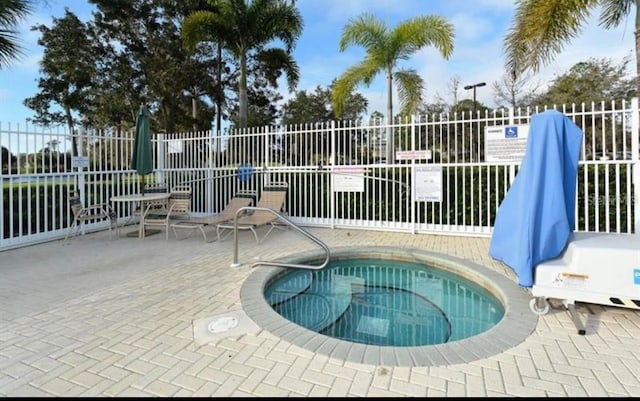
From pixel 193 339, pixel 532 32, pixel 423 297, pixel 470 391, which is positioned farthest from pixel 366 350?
pixel 532 32

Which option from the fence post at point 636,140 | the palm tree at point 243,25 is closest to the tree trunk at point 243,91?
the palm tree at point 243,25

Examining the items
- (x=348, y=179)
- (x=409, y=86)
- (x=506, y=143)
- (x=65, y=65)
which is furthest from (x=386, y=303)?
(x=65, y=65)

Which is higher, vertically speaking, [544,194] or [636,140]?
[636,140]

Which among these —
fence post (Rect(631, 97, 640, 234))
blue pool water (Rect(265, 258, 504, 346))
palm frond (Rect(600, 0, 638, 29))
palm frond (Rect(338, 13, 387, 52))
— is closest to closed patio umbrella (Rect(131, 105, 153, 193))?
blue pool water (Rect(265, 258, 504, 346))

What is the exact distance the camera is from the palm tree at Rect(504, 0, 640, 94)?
6438 mm

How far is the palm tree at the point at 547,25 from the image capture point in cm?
644

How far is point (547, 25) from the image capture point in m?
6.58

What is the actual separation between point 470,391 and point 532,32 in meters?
6.97

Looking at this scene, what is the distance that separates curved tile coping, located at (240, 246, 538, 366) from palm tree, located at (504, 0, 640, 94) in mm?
4695

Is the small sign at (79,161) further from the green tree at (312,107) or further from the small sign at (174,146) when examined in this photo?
the green tree at (312,107)

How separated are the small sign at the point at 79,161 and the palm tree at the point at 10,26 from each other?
6.35 feet

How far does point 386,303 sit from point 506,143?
12.5 ft

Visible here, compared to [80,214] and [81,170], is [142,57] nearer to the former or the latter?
[81,170]

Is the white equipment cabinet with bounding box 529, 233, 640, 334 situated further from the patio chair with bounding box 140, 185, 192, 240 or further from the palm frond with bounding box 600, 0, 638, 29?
the patio chair with bounding box 140, 185, 192, 240
